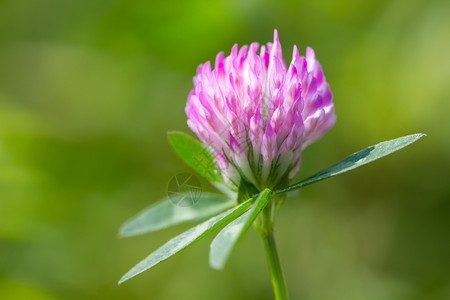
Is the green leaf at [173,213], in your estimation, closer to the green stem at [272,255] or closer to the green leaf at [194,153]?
the green leaf at [194,153]

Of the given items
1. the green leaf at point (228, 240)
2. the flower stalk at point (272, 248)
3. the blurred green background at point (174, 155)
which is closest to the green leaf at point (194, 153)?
the flower stalk at point (272, 248)

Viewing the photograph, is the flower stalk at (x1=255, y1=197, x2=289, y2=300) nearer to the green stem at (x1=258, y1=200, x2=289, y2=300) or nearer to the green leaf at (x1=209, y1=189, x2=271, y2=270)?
the green stem at (x1=258, y1=200, x2=289, y2=300)

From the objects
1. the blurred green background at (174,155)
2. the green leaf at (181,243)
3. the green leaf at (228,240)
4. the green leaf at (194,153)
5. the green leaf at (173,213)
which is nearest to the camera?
the green leaf at (228,240)

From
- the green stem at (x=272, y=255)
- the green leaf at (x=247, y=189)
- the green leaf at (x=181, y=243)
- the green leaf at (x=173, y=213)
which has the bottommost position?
the green stem at (x=272, y=255)

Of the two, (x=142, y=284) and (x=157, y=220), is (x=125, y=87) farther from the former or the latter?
(x=157, y=220)

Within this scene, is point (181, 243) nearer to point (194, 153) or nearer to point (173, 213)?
point (194, 153)

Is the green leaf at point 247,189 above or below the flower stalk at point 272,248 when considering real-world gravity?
above

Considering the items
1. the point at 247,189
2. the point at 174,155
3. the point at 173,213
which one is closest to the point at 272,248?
the point at 247,189

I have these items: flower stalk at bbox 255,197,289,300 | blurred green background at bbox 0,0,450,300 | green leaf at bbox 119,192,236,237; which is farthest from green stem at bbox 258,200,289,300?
blurred green background at bbox 0,0,450,300
